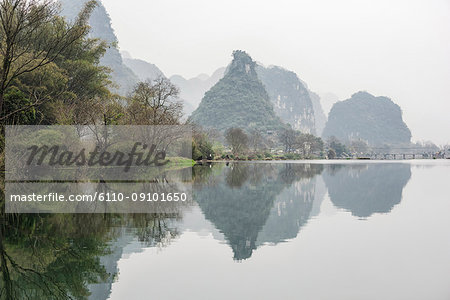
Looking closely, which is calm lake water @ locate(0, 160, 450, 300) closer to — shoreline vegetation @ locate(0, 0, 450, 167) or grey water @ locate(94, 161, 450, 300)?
grey water @ locate(94, 161, 450, 300)

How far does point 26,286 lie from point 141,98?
141 ft

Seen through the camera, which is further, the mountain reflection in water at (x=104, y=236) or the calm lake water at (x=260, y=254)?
the mountain reflection in water at (x=104, y=236)

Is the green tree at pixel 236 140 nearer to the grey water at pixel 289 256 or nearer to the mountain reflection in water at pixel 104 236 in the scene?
the mountain reflection in water at pixel 104 236

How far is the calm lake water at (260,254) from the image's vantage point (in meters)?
6.59

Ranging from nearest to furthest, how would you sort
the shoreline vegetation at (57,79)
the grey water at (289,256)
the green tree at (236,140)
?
1. the grey water at (289,256)
2. the shoreline vegetation at (57,79)
3. the green tree at (236,140)

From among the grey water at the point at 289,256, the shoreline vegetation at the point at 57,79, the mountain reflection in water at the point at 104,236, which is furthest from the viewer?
the shoreline vegetation at the point at 57,79

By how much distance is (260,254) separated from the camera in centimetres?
893

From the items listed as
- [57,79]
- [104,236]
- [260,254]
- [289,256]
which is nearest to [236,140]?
[57,79]

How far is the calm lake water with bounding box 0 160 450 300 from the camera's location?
6590 millimetres

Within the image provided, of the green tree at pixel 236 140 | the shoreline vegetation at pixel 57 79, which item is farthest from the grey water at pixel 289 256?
the green tree at pixel 236 140

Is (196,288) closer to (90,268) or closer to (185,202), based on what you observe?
(90,268)

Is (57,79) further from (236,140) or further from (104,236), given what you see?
(236,140)

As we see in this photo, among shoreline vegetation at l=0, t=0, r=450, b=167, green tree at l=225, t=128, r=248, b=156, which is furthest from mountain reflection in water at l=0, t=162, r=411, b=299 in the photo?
green tree at l=225, t=128, r=248, b=156

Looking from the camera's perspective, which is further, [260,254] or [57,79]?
[57,79]
